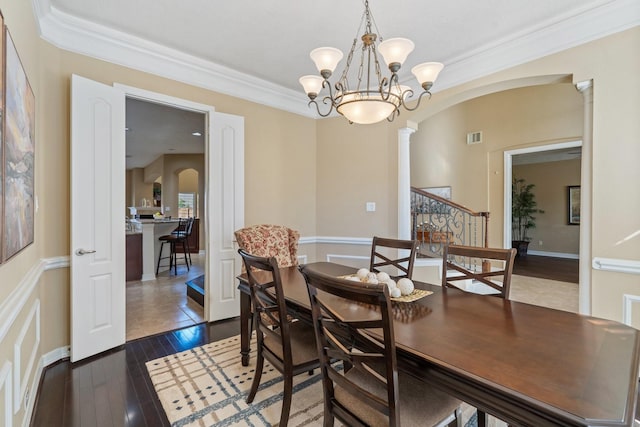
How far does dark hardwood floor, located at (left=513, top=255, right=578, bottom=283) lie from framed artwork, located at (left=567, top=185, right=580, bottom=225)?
111 centimetres

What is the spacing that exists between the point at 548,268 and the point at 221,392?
725 centimetres

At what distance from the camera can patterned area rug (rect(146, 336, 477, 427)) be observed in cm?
182

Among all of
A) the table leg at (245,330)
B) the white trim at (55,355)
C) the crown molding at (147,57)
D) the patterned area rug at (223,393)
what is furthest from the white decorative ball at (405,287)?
the crown molding at (147,57)

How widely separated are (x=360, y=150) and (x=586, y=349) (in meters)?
3.36

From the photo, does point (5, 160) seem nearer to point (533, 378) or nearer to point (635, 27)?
point (533, 378)

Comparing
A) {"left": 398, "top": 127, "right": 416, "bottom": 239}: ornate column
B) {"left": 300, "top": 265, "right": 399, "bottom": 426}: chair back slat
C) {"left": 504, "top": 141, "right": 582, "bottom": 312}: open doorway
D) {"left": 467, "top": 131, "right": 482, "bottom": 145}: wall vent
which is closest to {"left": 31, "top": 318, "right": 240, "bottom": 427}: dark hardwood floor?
{"left": 300, "top": 265, "right": 399, "bottom": 426}: chair back slat

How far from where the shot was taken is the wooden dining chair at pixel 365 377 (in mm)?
1051

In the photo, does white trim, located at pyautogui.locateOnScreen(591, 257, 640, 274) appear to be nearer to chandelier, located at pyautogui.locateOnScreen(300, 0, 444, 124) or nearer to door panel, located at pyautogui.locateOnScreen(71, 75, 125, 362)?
chandelier, located at pyautogui.locateOnScreen(300, 0, 444, 124)

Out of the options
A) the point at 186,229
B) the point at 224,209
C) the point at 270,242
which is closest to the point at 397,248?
the point at 270,242

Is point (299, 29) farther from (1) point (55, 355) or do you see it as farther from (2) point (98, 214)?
(1) point (55, 355)

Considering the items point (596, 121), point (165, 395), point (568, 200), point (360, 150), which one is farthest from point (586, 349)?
point (568, 200)

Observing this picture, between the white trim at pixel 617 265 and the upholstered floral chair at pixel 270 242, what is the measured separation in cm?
265

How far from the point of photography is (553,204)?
8344 mm

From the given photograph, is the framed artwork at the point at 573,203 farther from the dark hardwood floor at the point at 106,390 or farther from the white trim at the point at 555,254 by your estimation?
the dark hardwood floor at the point at 106,390
